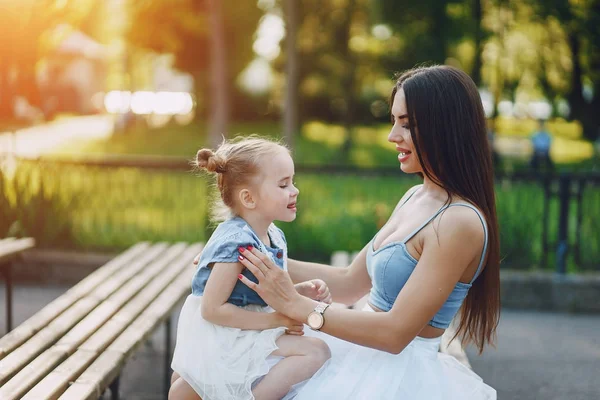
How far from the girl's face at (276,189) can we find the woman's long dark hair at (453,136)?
430 millimetres

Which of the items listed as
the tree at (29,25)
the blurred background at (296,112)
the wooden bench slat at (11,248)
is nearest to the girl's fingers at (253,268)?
the blurred background at (296,112)

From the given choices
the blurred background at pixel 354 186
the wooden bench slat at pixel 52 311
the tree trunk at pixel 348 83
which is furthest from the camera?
the tree trunk at pixel 348 83

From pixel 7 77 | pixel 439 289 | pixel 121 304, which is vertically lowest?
pixel 121 304

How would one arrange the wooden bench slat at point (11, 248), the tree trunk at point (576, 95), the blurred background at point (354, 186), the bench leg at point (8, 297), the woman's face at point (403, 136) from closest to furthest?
the woman's face at point (403, 136), the wooden bench slat at point (11, 248), the bench leg at point (8, 297), the blurred background at point (354, 186), the tree trunk at point (576, 95)

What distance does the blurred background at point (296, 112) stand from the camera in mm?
7957

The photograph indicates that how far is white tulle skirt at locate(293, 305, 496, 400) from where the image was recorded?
2.56 metres

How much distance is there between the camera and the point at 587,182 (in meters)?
7.45

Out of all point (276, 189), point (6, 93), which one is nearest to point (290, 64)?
point (6, 93)

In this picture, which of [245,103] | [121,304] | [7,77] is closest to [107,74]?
[245,103]

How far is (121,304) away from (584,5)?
9990mm

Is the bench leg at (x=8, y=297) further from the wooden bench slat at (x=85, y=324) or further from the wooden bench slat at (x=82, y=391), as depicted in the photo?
the wooden bench slat at (x=82, y=391)

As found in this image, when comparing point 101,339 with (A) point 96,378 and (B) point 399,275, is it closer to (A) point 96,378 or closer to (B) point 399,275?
(A) point 96,378

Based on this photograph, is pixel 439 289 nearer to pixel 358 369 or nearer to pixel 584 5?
pixel 358 369

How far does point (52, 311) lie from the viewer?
409 cm
